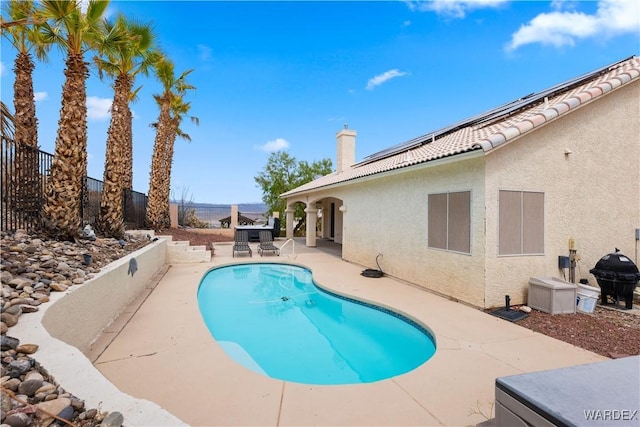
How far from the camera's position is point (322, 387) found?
4.16 meters

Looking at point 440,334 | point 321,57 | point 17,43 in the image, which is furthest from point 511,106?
point 17,43

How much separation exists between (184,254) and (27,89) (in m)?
8.58

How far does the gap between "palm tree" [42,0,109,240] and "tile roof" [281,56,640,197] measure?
372 inches

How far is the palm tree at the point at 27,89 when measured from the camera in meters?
8.08

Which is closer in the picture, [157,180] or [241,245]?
[241,245]

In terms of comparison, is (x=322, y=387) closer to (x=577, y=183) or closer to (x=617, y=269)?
(x=617, y=269)

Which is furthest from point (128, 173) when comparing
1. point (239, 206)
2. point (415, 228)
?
point (239, 206)

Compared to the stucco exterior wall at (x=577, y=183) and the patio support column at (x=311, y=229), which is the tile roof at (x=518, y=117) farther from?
the patio support column at (x=311, y=229)

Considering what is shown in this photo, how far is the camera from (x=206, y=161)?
3297 cm

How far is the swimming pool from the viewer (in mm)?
5587

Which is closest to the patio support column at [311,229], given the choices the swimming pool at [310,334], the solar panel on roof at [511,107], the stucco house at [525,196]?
the solar panel on roof at [511,107]

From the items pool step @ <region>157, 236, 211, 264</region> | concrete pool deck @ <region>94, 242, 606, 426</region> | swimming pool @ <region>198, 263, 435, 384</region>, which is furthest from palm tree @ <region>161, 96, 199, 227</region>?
concrete pool deck @ <region>94, 242, 606, 426</region>

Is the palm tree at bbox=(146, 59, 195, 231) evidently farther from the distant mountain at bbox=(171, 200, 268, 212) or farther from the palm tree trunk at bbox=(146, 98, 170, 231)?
the distant mountain at bbox=(171, 200, 268, 212)

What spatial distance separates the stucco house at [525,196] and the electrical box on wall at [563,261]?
0.31 ft
